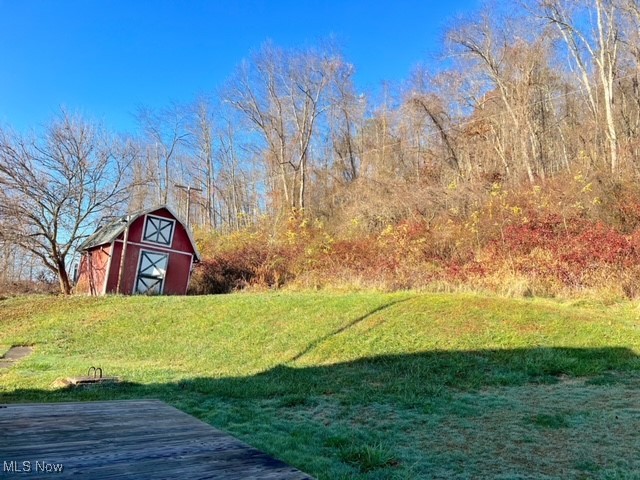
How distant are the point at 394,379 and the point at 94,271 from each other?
19582 millimetres

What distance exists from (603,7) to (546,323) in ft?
53.0

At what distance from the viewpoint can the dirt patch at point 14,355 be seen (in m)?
9.37

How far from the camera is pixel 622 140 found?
16766 mm

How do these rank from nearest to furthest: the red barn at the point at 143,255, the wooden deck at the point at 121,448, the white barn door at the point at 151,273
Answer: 1. the wooden deck at the point at 121,448
2. the red barn at the point at 143,255
3. the white barn door at the point at 151,273

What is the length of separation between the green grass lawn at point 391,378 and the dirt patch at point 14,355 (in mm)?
266

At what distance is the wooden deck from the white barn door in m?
18.0

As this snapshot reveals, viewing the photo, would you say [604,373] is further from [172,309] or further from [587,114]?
[587,114]

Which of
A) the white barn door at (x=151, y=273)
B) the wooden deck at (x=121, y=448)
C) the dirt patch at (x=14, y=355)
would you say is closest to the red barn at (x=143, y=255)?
the white barn door at (x=151, y=273)

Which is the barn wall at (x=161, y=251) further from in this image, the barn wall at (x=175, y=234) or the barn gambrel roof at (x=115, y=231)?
the barn gambrel roof at (x=115, y=231)

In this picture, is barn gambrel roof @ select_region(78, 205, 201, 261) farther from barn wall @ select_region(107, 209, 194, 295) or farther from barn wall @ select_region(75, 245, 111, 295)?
barn wall @ select_region(75, 245, 111, 295)

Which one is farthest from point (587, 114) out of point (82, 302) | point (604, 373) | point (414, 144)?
point (82, 302)

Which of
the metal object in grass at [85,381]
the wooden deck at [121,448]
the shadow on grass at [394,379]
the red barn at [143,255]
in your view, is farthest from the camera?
the red barn at [143,255]

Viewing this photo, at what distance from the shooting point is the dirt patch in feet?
30.7

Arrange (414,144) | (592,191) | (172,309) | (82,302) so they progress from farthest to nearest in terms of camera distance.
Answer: (414,144) < (82,302) < (592,191) < (172,309)
